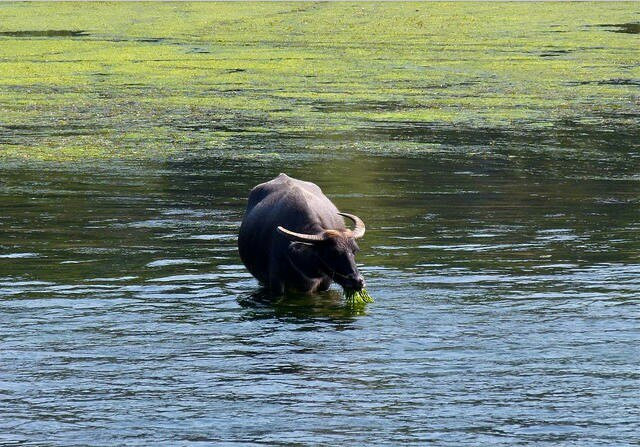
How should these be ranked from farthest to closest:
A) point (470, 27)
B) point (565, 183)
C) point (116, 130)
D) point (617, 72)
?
1. point (470, 27)
2. point (617, 72)
3. point (116, 130)
4. point (565, 183)

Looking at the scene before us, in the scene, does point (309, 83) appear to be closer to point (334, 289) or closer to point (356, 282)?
point (334, 289)

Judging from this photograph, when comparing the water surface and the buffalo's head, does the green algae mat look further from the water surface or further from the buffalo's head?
the buffalo's head

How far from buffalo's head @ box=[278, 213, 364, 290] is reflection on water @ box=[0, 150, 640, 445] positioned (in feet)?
1.26

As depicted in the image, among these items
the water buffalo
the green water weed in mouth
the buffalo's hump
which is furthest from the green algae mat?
the green water weed in mouth

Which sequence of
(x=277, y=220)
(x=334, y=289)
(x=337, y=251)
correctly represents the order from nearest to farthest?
(x=337, y=251)
(x=277, y=220)
(x=334, y=289)

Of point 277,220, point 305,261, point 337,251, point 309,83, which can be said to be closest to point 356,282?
point 337,251

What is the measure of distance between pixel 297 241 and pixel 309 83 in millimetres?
22975

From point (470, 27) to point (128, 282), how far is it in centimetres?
4271

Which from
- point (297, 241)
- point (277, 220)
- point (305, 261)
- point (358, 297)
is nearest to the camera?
point (297, 241)

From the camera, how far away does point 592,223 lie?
18.6m

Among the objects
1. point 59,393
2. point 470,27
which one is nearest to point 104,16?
point 470,27

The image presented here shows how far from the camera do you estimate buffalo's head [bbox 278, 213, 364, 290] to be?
13492 mm

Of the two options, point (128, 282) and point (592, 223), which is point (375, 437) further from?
point (592, 223)

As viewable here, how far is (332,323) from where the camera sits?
527 inches
